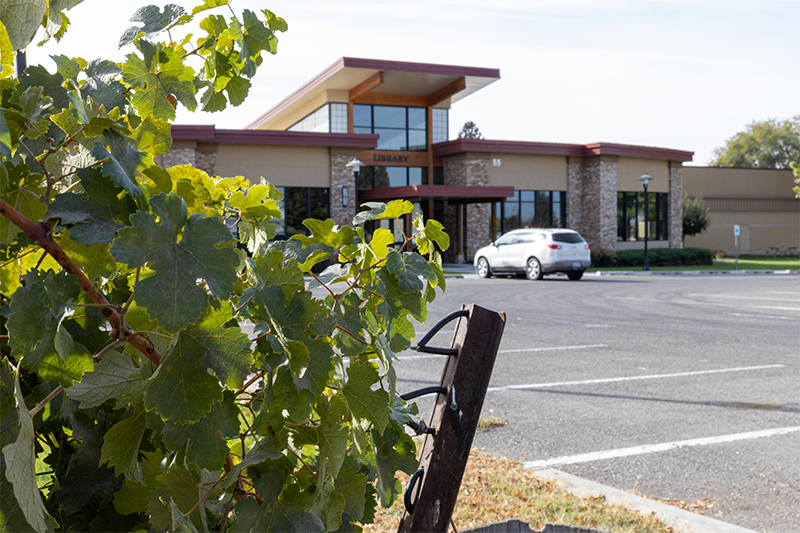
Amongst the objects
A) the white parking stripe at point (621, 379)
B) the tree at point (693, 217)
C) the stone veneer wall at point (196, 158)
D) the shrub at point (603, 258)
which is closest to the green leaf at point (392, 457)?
the white parking stripe at point (621, 379)

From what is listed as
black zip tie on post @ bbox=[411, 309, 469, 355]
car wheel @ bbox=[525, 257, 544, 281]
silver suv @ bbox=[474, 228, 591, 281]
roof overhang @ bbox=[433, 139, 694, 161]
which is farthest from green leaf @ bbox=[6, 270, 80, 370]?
roof overhang @ bbox=[433, 139, 694, 161]

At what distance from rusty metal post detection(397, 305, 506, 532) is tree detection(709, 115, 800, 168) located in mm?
83619

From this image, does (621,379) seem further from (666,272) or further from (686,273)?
(686,273)

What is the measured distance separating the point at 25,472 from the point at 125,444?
0.84 ft

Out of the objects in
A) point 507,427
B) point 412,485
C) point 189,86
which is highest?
point 189,86

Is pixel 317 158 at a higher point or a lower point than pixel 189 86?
higher

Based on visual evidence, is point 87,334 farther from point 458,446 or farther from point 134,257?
point 458,446

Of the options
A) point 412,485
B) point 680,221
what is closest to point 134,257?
point 412,485

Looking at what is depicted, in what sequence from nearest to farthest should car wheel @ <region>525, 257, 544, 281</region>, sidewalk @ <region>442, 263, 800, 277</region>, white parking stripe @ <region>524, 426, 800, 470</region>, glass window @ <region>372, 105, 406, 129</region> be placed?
white parking stripe @ <region>524, 426, 800, 470</region>, car wheel @ <region>525, 257, 544, 281</region>, sidewalk @ <region>442, 263, 800, 277</region>, glass window @ <region>372, 105, 406, 129</region>

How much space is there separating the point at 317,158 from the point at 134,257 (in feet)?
96.8

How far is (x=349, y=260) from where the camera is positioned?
1.28 m

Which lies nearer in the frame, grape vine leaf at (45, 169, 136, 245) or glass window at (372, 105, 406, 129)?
grape vine leaf at (45, 169, 136, 245)

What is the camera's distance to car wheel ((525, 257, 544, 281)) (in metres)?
23.5

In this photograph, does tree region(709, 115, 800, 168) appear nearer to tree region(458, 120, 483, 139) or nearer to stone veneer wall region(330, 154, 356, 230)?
tree region(458, 120, 483, 139)
